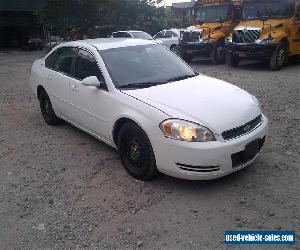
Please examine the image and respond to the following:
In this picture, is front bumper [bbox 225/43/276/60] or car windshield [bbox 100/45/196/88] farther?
front bumper [bbox 225/43/276/60]

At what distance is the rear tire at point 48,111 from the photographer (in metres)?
6.77

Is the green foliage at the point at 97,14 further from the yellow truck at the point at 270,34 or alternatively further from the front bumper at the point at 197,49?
the yellow truck at the point at 270,34

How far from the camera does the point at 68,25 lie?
24.7 metres

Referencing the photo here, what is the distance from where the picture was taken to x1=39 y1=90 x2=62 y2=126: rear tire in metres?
6.77

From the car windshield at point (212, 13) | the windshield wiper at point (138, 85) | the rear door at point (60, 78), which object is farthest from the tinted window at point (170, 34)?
the windshield wiper at point (138, 85)

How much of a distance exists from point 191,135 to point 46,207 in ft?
5.92

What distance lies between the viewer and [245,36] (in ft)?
42.4

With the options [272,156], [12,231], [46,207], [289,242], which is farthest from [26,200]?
[272,156]

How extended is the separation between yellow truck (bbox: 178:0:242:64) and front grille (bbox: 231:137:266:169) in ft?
36.3

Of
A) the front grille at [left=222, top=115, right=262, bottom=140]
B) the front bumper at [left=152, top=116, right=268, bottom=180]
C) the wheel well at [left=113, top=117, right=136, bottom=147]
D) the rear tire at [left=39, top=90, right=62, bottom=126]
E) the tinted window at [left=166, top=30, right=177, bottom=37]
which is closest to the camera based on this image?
the front bumper at [left=152, top=116, right=268, bottom=180]

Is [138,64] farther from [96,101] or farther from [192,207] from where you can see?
[192,207]

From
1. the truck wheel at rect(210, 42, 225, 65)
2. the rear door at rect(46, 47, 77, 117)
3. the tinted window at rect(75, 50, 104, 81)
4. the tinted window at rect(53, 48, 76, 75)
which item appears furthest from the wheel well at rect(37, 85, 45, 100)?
the truck wheel at rect(210, 42, 225, 65)

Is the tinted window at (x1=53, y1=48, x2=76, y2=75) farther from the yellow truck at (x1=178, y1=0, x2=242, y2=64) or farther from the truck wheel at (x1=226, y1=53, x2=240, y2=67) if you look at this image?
the yellow truck at (x1=178, y1=0, x2=242, y2=64)

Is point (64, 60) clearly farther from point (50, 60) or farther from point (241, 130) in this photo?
point (241, 130)
